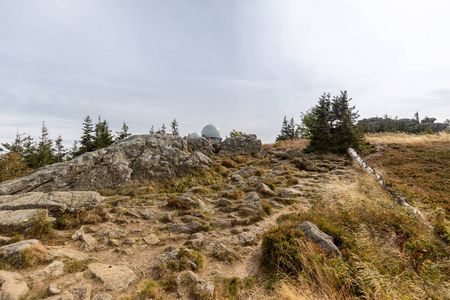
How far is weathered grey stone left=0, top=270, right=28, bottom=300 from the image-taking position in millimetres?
3805

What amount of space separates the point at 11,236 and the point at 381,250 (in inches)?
445

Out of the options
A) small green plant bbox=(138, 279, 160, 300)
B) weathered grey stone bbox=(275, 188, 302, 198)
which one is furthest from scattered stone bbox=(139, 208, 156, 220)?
weathered grey stone bbox=(275, 188, 302, 198)

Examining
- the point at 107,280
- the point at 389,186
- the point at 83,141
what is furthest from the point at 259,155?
the point at 83,141

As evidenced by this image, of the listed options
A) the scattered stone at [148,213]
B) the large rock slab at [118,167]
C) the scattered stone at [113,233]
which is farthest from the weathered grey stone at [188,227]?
the large rock slab at [118,167]

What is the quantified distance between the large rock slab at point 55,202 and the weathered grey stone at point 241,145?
51.9 feet

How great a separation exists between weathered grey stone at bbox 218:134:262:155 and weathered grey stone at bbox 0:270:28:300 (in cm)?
1974

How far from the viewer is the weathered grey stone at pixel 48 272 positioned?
4.40 meters

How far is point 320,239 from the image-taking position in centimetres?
554

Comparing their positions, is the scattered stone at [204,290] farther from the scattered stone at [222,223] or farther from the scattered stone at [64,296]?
the scattered stone at [222,223]

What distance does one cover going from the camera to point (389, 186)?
39.9 feet

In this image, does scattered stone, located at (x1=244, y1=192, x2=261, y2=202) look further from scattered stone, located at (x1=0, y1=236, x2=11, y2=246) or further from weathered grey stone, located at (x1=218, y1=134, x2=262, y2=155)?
weathered grey stone, located at (x1=218, y1=134, x2=262, y2=155)

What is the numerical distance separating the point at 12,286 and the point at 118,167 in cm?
1066

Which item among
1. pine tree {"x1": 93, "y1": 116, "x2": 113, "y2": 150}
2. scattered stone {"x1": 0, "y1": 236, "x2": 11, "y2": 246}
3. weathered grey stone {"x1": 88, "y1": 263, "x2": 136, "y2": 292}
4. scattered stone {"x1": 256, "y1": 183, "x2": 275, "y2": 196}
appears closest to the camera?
weathered grey stone {"x1": 88, "y1": 263, "x2": 136, "y2": 292}

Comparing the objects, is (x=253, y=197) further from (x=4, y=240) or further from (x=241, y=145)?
(x=241, y=145)
